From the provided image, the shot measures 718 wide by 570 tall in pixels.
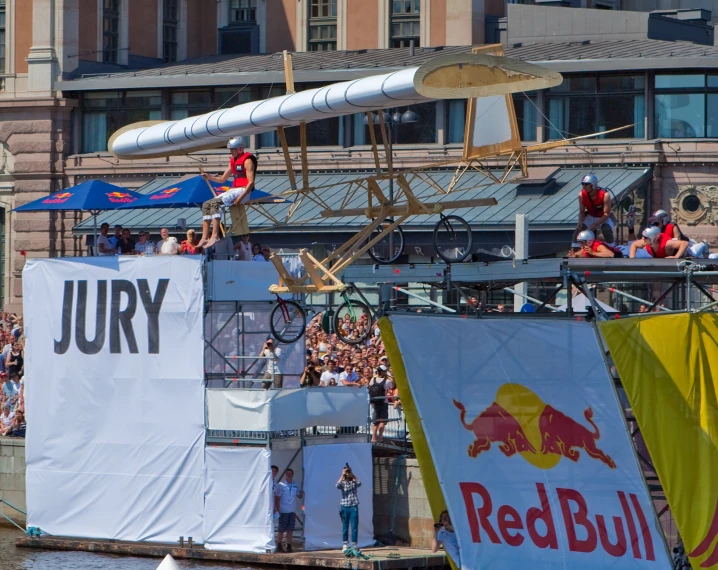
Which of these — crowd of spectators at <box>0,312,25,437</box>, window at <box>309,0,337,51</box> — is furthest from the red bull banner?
window at <box>309,0,337,51</box>

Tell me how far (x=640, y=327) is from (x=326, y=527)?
448 inches

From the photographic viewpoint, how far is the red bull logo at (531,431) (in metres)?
24.4

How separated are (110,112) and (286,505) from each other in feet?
85.5

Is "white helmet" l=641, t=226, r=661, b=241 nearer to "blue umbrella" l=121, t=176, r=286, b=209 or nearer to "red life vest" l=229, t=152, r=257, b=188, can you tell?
"red life vest" l=229, t=152, r=257, b=188

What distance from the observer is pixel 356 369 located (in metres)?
36.5

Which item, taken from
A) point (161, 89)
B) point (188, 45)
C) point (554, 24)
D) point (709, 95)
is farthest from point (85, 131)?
point (709, 95)

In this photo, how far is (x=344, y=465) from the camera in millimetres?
32594

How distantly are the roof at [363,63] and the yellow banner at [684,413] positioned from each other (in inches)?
970

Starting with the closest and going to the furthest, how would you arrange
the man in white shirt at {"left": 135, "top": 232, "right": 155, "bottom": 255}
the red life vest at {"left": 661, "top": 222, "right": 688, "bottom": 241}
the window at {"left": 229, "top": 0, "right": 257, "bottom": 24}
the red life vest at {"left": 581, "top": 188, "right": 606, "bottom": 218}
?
the red life vest at {"left": 661, "top": 222, "right": 688, "bottom": 241} < the red life vest at {"left": 581, "top": 188, "right": 606, "bottom": 218} < the man in white shirt at {"left": 135, "top": 232, "right": 155, "bottom": 255} < the window at {"left": 229, "top": 0, "right": 257, "bottom": 24}

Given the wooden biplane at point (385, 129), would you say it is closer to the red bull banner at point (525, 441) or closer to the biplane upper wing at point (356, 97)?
the biplane upper wing at point (356, 97)

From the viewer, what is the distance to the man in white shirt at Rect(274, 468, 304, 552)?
104 ft

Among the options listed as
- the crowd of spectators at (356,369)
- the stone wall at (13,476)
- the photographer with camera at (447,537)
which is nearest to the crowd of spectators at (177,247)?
the crowd of spectators at (356,369)

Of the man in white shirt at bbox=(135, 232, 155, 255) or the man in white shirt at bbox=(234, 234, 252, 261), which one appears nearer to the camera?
the man in white shirt at bbox=(234, 234, 252, 261)

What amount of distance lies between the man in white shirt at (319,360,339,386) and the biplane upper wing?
255 inches
